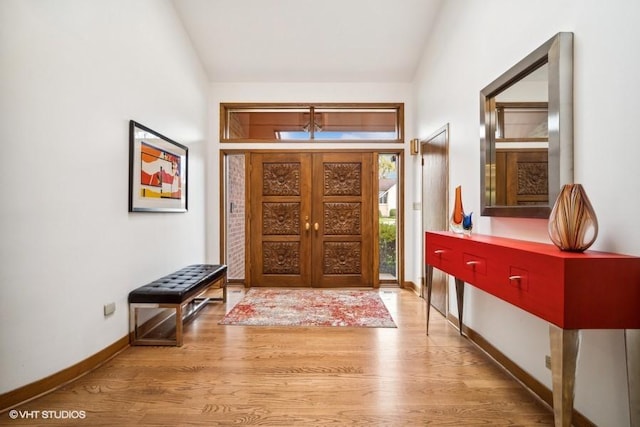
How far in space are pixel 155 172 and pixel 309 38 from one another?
2.51m

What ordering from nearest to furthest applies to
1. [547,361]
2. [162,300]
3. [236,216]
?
[547,361]
[162,300]
[236,216]

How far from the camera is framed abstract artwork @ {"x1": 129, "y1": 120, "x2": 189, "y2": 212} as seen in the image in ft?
8.86

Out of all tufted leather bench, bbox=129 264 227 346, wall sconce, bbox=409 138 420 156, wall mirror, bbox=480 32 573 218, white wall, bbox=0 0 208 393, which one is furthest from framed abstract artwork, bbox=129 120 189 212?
wall sconce, bbox=409 138 420 156

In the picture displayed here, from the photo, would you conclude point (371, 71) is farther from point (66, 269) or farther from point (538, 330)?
point (66, 269)

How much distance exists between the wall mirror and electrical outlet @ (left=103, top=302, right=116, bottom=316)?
2.93 m

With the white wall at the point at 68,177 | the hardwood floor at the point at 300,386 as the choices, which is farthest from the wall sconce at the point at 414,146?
the white wall at the point at 68,177

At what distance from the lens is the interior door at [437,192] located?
335 cm

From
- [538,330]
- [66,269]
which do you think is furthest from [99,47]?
[538,330]

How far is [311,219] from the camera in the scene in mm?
4688

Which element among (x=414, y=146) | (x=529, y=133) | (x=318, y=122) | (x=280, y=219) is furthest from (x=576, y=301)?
(x=318, y=122)

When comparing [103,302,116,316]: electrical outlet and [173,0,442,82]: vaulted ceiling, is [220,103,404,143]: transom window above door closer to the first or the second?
[173,0,442,82]: vaulted ceiling

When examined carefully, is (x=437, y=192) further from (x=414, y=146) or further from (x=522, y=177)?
(x=522, y=177)

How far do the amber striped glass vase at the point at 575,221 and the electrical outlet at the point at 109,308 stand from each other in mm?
2890

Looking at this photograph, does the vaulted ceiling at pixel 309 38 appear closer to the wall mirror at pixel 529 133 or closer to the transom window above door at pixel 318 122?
the transom window above door at pixel 318 122
